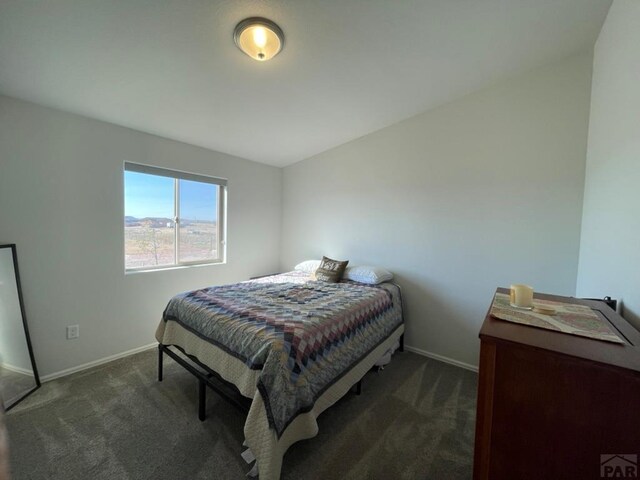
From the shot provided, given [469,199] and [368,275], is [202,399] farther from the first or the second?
[469,199]

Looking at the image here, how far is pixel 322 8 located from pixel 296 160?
2474mm

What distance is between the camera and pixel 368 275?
2.86m

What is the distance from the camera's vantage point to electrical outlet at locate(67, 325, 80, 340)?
2293 mm

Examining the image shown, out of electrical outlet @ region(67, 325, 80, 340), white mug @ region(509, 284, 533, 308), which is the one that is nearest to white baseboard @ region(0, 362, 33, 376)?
electrical outlet @ region(67, 325, 80, 340)

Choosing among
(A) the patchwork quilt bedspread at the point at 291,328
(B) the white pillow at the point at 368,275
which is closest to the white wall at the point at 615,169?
(A) the patchwork quilt bedspread at the point at 291,328

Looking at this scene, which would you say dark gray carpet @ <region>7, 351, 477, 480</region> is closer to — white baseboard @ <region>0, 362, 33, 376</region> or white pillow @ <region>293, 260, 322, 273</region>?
white baseboard @ <region>0, 362, 33, 376</region>

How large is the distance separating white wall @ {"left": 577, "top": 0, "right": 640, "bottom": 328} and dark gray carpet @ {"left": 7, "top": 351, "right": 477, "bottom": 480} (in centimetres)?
127

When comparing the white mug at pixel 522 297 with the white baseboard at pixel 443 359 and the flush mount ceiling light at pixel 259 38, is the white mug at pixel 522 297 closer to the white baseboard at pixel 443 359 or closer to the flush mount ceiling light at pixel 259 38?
the white baseboard at pixel 443 359

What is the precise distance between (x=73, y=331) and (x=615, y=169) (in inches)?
160

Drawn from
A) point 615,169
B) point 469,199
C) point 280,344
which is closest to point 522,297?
point 615,169

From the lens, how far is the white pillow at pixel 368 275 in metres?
2.83

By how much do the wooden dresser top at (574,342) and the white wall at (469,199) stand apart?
1.52 meters

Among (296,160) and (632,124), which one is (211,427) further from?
(296,160)

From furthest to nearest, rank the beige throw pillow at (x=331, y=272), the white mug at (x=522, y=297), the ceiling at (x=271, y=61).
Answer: the beige throw pillow at (x=331, y=272)
the ceiling at (x=271, y=61)
the white mug at (x=522, y=297)
